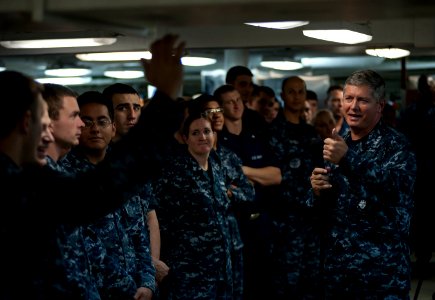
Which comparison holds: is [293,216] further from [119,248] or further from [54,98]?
[54,98]

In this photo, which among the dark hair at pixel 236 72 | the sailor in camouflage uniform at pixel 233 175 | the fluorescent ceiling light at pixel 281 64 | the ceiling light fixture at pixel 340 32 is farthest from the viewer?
the fluorescent ceiling light at pixel 281 64

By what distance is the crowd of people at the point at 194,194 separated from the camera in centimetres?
238

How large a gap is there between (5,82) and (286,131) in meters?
4.92

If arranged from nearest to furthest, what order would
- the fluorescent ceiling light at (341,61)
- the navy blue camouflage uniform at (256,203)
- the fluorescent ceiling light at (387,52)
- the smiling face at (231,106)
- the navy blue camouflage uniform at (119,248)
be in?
the navy blue camouflage uniform at (119,248), the navy blue camouflage uniform at (256,203), the smiling face at (231,106), the fluorescent ceiling light at (387,52), the fluorescent ceiling light at (341,61)

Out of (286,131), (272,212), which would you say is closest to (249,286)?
(272,212)

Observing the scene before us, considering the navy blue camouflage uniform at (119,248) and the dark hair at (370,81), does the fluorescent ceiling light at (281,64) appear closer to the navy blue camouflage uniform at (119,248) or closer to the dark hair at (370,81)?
the dark hair at (370,81)

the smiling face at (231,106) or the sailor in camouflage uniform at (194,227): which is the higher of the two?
the smiling face at (231,106)

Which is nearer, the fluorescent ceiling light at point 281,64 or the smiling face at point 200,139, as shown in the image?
the smiling face at point 200,139

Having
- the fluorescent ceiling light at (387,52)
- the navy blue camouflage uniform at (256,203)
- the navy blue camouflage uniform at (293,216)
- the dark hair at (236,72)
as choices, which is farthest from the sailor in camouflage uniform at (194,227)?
the fluorescent ceiling light at (387,52)

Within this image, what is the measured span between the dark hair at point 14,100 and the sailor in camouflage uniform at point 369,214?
2044 mm

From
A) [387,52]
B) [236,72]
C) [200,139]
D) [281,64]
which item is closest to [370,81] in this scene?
[200,139]

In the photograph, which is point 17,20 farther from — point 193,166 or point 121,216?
point 193,166

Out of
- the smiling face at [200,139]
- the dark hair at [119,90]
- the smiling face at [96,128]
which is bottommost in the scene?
the smiling face at [200,139]

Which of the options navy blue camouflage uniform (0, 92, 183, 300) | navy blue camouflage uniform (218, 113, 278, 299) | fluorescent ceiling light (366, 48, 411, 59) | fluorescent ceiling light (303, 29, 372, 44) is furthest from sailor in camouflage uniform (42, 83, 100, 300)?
fluorescent ceiling light (366, 48, 411, 59)
